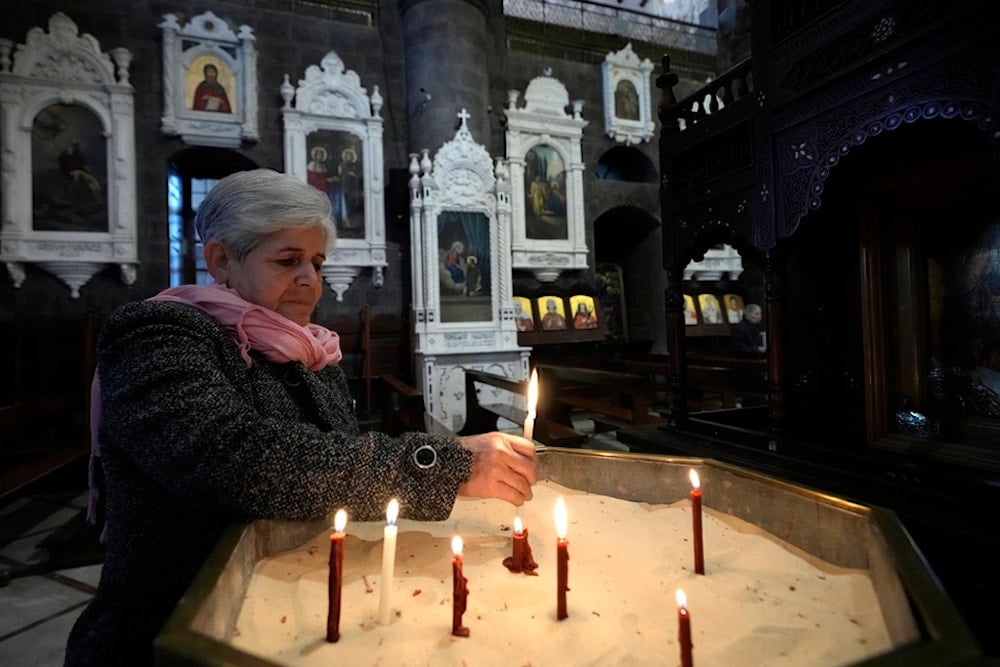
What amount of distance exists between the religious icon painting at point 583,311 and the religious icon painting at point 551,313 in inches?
7.4

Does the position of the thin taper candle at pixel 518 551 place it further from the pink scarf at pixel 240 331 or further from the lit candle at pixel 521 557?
the pink scarf at pixel 240 331

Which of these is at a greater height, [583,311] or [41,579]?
[583,311]

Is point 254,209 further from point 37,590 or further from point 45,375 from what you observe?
point 45,375

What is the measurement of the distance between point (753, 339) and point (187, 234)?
26.9 feet

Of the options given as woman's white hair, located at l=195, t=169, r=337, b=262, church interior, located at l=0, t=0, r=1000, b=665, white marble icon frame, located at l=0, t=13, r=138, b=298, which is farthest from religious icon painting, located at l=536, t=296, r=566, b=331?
woman's white hair, located at l=195, t=169, r=337, b=262

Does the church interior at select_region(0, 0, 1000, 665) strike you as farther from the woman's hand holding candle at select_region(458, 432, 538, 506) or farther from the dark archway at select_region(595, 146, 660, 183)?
the woman's hand holding candle at select_region(458, 432, 538, 506)

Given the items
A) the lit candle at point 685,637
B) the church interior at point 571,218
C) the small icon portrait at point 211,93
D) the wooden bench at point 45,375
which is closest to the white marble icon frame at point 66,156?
the church interior at point 571,218

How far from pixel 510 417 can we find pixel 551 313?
3.95 metres

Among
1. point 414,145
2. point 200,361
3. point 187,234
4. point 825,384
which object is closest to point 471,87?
point 414,145

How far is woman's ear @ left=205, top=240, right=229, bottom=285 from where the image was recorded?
116cm

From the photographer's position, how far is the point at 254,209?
3.61 ft

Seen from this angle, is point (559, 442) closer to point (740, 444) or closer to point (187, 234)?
point (740, 444)

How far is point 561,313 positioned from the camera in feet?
26.6

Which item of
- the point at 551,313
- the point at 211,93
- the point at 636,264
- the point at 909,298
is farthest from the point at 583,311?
the point at 211,93
